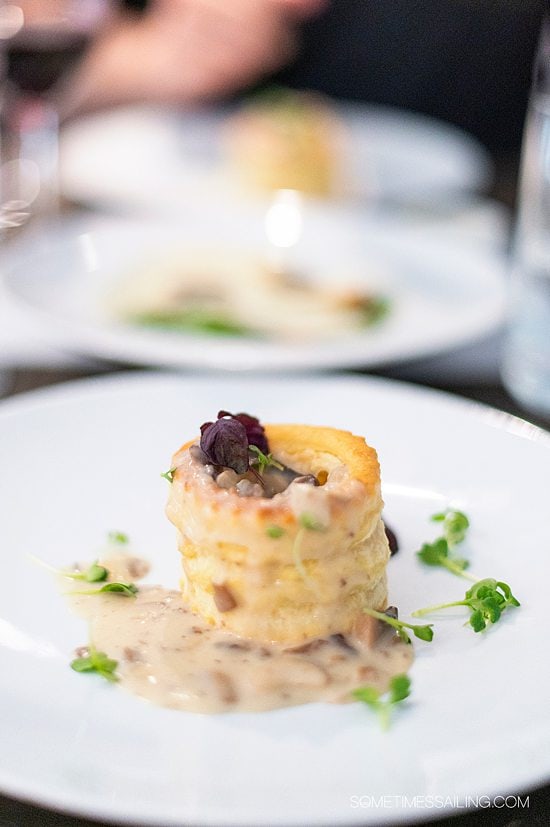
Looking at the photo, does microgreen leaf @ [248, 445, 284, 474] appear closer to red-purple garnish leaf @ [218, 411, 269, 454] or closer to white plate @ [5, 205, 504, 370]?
red-purple garnish leaf @ [218, 411, 269, 454]

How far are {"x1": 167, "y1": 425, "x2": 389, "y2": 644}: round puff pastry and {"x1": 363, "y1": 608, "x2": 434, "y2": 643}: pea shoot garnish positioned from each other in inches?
1.5

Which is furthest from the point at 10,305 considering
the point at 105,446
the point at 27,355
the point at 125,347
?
the point at 105,446

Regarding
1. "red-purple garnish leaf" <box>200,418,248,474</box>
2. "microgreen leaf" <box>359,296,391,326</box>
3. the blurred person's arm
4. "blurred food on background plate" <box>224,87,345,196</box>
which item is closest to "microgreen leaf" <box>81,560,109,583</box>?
"red-purple garnish leaf" <box>200,418,248,474</box>

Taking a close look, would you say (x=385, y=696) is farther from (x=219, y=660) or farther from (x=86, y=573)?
(x=86, y=573)

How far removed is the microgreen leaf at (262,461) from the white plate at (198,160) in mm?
2204

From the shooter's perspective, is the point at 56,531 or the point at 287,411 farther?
the point at 287,411

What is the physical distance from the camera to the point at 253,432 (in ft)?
5.06

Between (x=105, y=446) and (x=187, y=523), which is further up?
(x=187, y=523)

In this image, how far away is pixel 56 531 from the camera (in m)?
1.67

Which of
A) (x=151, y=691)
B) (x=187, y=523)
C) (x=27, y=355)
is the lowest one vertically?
(x=27, y=355)

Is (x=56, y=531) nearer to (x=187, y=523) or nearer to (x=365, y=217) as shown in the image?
(x=187, y=523)

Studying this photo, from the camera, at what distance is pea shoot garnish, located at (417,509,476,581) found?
1579mm

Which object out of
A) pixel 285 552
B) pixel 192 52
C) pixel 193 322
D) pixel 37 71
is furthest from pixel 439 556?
pixel 192 52

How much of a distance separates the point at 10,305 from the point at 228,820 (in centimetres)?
204
